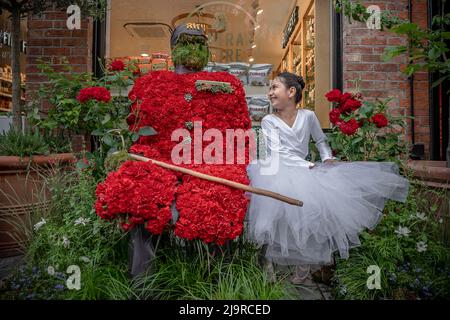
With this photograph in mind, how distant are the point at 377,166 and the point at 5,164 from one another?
2720 millimetres

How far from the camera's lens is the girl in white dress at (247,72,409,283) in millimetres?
2160

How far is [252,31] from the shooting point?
6316mm

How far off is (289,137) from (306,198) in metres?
0.56

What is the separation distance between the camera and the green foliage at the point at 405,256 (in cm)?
217

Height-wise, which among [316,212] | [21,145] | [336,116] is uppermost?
[336,116]

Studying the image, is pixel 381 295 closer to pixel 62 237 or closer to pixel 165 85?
pixel 165 85

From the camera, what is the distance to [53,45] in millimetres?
4188

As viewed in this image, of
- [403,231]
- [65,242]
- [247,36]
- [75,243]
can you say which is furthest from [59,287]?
[247,36]

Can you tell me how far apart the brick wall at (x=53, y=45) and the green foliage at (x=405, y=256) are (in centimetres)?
316

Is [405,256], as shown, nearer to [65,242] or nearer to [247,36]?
[65,242]

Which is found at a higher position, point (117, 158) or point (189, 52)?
point (189, 52)

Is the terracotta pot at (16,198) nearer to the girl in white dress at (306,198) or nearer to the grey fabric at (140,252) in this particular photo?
the grey fabric at (140,252)

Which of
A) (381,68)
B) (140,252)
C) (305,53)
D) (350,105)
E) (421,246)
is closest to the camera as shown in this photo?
(140,252)
